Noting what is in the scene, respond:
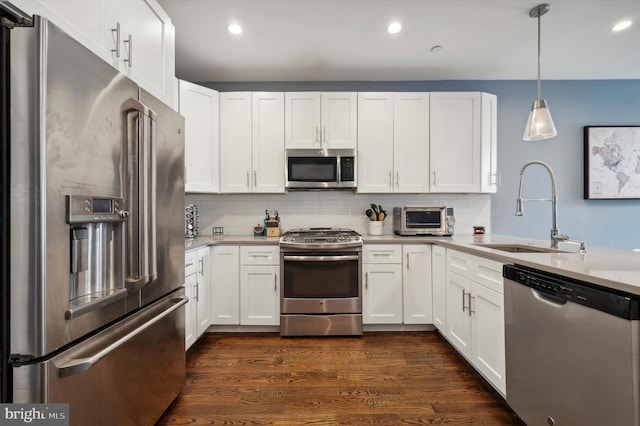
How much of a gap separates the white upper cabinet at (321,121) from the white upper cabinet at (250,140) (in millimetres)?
124

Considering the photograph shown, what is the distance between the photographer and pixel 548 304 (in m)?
1.28

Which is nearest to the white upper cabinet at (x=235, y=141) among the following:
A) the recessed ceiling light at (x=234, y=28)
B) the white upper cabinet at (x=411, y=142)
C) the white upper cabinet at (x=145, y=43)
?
the recessed ceiling light at (x=234, y=28)

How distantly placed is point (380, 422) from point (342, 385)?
14.9 inches

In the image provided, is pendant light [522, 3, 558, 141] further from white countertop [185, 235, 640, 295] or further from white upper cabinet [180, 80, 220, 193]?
white upper cabinet [180, 80, 220, 193]

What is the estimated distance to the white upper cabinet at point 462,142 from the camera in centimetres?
300

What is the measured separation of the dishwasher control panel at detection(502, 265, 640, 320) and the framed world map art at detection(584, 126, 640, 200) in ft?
8.96

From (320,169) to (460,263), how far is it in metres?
1.55

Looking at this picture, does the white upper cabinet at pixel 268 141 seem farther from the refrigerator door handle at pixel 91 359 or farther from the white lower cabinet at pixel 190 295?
the refrigerator door handle at pixel 91 359

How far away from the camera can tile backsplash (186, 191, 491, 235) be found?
10.8ft

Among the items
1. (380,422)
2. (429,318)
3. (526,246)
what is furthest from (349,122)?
(380,422)

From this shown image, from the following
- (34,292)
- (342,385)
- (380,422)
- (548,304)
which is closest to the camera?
(34,292)

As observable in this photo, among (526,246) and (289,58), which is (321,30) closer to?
(289,58)

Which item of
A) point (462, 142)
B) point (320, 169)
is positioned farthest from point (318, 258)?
point (462, 142)

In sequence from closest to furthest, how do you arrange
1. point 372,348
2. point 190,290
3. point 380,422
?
point 380,422
point 190,290
point 372,348
